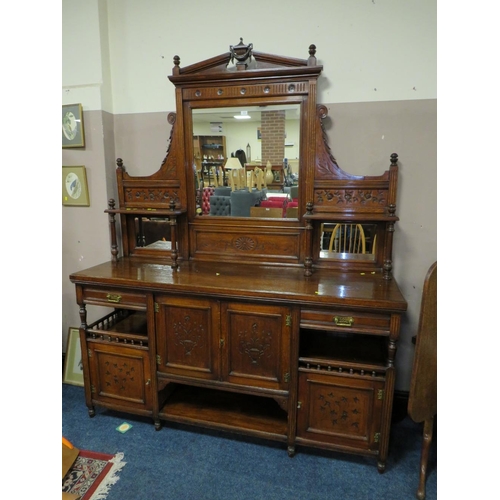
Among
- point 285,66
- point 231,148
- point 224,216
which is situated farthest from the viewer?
point 224,216

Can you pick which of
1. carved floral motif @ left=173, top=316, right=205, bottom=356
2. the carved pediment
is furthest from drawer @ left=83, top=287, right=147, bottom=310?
the carved pediment

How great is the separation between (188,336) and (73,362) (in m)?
1.21

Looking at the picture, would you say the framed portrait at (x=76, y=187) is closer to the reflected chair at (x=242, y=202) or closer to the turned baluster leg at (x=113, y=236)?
the turned baluster leg at (x=113, y=236)

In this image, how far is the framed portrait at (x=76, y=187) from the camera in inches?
89.4

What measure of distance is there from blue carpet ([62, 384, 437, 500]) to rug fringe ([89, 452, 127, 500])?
27mm

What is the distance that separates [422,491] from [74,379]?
7.39 ft

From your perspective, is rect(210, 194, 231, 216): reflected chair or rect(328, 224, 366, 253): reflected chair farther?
rect(210, 194, 231, 216): reflected chair

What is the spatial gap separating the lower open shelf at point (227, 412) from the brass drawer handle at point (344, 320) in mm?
698

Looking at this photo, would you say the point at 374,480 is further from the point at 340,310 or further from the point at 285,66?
the point at 285,66

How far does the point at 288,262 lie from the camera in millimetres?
2016

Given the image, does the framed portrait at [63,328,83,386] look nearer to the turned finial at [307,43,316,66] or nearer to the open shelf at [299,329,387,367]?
the open shelf at [299,329,387,367]

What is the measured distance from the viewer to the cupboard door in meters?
1.60

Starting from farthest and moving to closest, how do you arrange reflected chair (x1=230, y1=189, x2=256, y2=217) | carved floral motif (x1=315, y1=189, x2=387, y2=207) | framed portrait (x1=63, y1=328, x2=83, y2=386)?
framed portrait (x1=63, y1=328, x2=83, y2=386) < reflected chair (x1=230, y1=189, x2=256, y2=217) < carved floral motif (x1=315, y1=189, x2=387, y2=207)

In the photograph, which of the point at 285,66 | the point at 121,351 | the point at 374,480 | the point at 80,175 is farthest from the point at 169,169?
the point at 374,480
